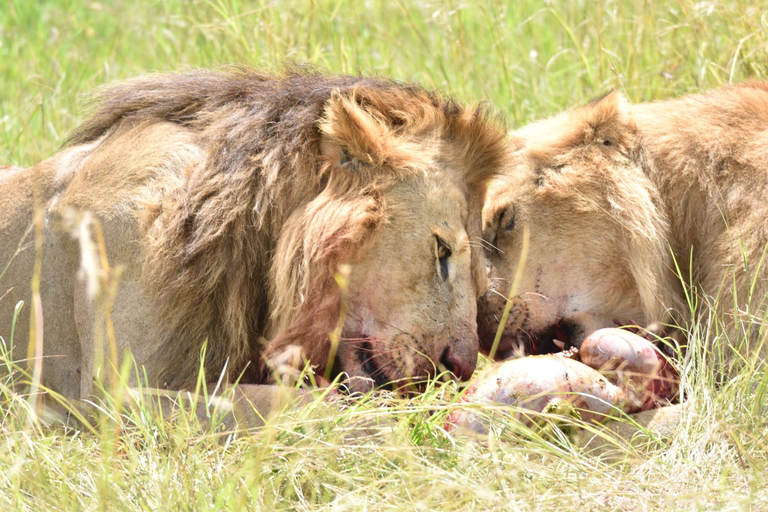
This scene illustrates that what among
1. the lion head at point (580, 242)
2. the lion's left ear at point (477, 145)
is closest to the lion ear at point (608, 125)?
the lion head at point (580, 242)

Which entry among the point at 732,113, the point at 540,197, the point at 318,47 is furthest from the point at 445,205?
the point at 318,47

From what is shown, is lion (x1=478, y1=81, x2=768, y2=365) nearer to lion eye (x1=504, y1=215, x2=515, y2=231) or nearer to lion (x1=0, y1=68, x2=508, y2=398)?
lion eye (x1=504, y1=215, x2=515, y2=231)

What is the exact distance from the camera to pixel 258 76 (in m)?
3.30

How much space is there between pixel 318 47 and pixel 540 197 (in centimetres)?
218

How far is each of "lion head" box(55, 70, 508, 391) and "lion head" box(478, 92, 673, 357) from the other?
38cm

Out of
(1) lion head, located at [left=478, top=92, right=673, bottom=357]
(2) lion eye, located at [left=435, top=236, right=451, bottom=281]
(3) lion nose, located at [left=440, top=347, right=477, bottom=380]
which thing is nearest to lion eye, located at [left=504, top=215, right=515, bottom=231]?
(1) lion head, located at [left=478, top=92, right=673, bottom=357]

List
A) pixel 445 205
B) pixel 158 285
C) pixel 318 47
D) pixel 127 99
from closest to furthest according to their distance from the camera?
pixel 158 285, pixel 445 205, pixel 127 99, pixel 318 47

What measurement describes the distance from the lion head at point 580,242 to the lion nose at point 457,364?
392 mm

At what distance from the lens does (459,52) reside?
5.79 m

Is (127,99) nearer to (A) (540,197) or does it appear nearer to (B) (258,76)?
(B) (258,76)

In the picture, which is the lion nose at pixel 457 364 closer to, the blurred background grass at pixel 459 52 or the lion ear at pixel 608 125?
the lion ear at pixel 608 125

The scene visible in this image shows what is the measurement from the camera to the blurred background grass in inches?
199

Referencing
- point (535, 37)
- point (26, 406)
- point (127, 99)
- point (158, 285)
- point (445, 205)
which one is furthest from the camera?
point (535, 37)

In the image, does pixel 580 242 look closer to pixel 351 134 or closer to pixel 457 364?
pixel 457 364
